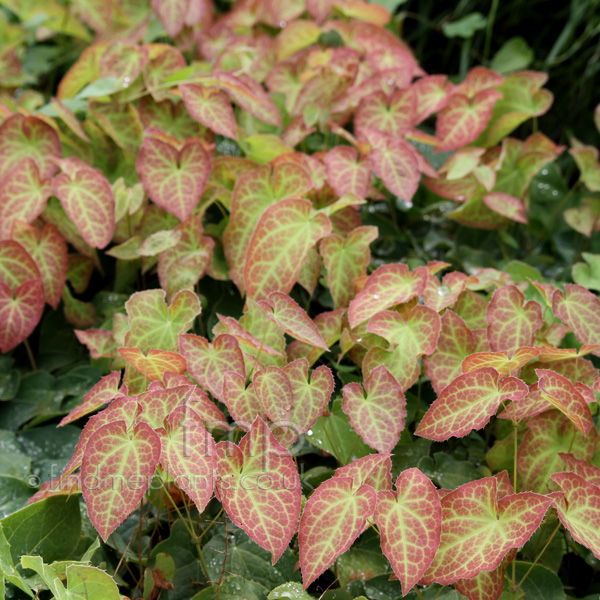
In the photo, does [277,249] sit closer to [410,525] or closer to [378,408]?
[378,408]

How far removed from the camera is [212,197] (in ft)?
4.22

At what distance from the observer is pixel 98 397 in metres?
0.94

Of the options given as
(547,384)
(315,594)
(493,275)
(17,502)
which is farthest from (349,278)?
(17,502)

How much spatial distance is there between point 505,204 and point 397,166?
0.28 m

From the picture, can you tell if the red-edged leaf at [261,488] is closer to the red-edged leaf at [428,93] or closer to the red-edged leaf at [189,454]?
the red-edged leaf at [189,454]

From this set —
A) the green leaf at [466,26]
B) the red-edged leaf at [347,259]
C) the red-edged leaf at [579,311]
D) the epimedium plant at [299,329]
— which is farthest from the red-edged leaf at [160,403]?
the green leaf at [466,26]

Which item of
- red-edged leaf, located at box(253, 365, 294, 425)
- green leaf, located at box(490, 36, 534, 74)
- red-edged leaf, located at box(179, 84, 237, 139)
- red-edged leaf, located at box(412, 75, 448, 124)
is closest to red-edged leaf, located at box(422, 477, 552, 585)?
red-edged leaf, located at box(253, 365, 294, 425)

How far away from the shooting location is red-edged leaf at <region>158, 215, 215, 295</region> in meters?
1.17

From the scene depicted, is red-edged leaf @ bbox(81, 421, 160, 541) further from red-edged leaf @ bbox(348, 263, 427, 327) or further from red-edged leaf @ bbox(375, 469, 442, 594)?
red-edged leaf @ bbox(348, 263, 427, 327)

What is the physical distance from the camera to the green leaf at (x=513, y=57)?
1.86m

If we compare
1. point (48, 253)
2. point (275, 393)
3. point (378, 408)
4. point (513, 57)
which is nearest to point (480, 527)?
point (378, 408)

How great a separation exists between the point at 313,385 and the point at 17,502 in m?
0.49

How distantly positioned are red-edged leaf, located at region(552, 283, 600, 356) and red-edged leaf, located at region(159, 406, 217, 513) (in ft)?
1.91

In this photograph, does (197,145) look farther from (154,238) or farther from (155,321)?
(155,321)
